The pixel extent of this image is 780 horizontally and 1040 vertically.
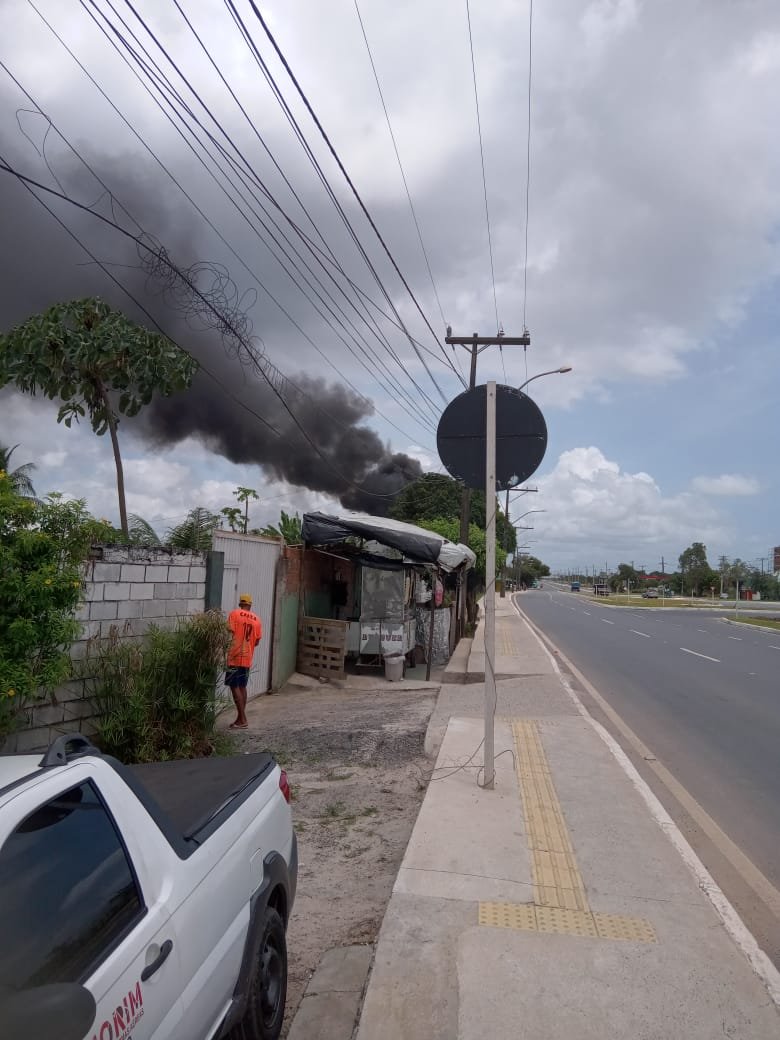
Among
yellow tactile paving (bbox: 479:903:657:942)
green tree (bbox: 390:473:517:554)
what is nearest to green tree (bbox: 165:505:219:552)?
yellow tactile paving (bbox: 479:903:657:942)

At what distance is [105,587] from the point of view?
A: 21.3 ft

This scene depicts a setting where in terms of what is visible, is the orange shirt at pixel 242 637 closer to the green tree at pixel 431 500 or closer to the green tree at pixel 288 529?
the green tree at pixel 288 529

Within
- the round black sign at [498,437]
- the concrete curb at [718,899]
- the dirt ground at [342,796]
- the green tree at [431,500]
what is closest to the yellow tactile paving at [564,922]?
the concrete curb at [718,899]

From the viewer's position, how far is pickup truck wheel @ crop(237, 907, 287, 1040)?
264 centimetres

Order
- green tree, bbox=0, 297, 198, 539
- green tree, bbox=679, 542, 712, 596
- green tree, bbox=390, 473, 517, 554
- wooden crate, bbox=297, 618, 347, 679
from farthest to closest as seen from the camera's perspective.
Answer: green tree, bbox=679, 542, 712, 596
green tree, bbox=390, 473, 517, 554
wooden crate, bbox=297, 618, 347, 679
green tree, bbox=0, 297, 198, 539

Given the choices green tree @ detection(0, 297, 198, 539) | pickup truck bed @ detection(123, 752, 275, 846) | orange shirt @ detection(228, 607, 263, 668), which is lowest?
pickup truck bed @ detection(123, 752, 275, 846)

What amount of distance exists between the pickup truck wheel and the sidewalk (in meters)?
0.32

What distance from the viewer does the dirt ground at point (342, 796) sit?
13.2 ft

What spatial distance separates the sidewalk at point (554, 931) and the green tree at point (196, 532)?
13.2 feet

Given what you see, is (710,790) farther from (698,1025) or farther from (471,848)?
(698,1025)

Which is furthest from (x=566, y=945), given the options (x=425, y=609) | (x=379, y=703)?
(x=425, y=609)

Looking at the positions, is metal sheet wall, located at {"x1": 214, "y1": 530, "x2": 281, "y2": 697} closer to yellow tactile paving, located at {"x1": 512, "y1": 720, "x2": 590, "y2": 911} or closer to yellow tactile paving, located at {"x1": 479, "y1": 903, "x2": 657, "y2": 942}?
yellow tactile paving, located at {"x1": 512, "y1": 720, "x2": 590, "y2": 911}

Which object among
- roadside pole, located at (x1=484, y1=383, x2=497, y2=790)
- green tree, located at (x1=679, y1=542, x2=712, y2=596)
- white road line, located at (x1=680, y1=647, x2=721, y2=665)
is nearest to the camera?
roadside pole, located at (x1=484, y1=383, x2=497, y2=790)

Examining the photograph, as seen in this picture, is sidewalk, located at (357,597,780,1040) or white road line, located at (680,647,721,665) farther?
white road line, located at (680,647,721,665)
